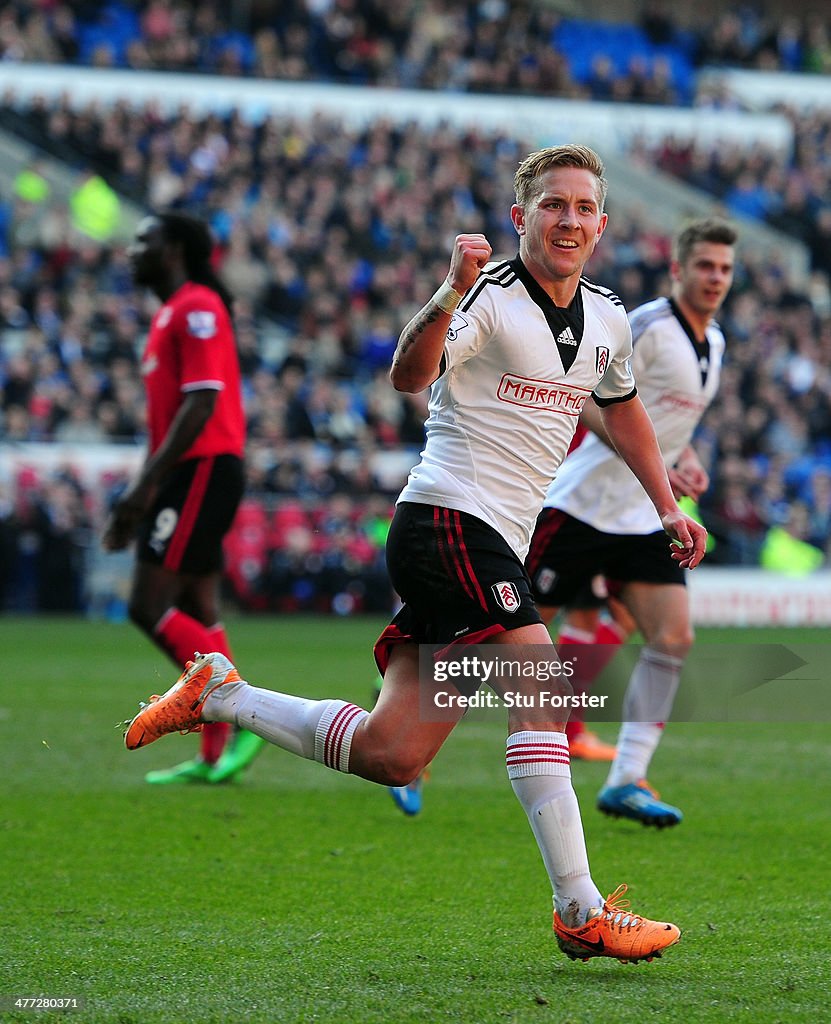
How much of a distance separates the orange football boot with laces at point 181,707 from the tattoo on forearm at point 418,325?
122cm

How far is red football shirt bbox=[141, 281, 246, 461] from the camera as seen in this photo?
7.71 metres

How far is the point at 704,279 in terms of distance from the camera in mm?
7297

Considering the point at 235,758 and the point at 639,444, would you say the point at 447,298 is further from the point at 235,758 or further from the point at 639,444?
the point at 235,758

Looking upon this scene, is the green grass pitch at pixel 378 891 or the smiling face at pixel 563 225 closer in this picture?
the green grass pitch at pixel 378 891

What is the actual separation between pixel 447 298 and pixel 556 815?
141 cm

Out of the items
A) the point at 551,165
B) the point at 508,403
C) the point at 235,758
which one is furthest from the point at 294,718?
the point at 235,758

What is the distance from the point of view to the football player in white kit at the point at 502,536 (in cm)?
442

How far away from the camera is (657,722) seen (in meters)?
7.17

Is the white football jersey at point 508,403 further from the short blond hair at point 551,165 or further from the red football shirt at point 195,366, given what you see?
Answer: the red football shirt at point 195,366

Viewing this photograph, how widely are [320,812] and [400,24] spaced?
26.6 m

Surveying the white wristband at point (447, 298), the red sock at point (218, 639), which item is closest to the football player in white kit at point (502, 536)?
the white wristband at point (447, 298)

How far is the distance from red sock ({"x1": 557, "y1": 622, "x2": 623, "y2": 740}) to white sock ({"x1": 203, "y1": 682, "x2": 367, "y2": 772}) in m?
3.66

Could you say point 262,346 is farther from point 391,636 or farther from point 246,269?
point 391,636

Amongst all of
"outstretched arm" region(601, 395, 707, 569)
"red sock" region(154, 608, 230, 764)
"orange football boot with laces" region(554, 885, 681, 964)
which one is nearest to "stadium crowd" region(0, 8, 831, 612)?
"red sock" region(154, 608, 230, 764)
